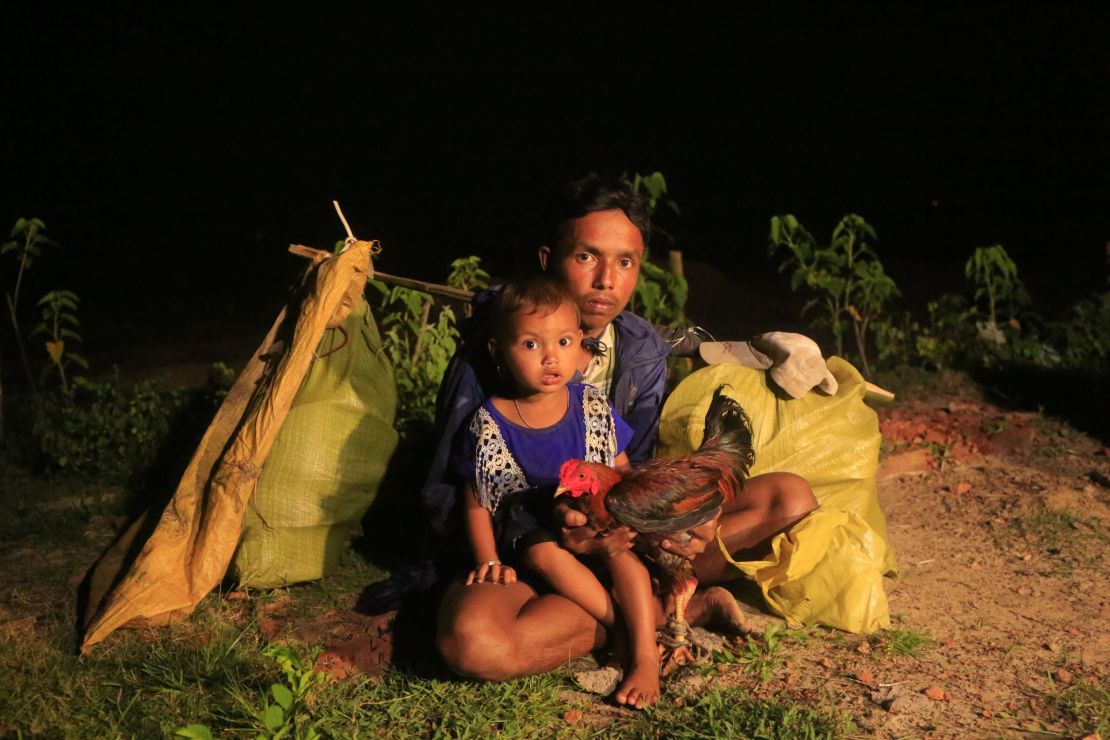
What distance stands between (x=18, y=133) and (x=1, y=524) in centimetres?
722

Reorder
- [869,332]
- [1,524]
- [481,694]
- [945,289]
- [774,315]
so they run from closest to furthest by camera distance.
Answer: [481,694], [1,524], [869,332], [774,315], [945,289]

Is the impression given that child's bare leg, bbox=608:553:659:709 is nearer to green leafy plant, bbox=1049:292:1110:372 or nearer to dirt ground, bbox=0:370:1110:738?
dirt ground, bbox=0:370:1110:738

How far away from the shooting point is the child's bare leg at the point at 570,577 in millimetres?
2857

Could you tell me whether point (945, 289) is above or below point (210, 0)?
below

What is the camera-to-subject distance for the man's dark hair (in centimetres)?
325

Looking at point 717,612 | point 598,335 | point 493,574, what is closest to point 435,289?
point 598,335

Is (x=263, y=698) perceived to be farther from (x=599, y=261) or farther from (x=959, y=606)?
(x=959, y=606)

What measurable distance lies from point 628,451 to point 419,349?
1.78 meters

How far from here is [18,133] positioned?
994 cm

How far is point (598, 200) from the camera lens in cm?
324

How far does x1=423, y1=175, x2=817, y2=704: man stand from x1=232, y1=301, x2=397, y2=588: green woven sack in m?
0.48

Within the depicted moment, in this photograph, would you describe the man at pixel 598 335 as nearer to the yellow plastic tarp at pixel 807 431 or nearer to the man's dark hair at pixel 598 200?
the man's dark hair at pixel 598 200

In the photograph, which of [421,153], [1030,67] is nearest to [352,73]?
[421,153]

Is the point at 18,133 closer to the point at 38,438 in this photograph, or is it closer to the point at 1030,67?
the point at 38,438
